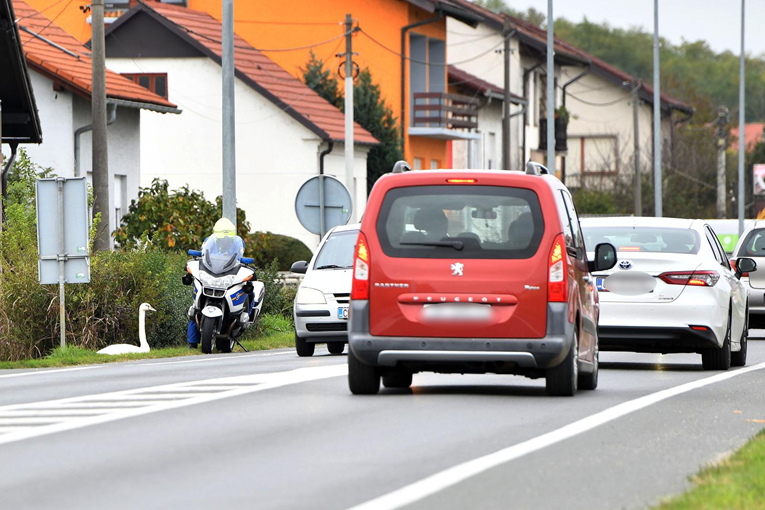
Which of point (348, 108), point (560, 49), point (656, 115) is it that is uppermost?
point (560, 49)

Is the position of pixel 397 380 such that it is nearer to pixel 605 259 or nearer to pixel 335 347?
pixel 605 259

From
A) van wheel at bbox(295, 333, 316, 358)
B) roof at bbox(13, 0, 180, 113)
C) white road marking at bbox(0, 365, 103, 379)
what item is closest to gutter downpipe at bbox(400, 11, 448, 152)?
roof at bbox(13, 0, 180, 113)

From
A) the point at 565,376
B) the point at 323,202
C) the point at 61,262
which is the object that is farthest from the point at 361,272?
the point at 323,202

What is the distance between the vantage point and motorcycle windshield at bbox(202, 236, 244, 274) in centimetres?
2059

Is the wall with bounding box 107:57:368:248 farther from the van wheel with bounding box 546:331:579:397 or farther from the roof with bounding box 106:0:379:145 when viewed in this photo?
the van wheel with bounding box 546:331:579:397

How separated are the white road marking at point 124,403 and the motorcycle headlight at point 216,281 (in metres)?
5.61

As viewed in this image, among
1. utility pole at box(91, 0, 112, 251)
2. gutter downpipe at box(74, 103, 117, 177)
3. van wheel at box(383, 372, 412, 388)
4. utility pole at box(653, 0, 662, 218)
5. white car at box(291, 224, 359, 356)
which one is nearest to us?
van wheel at box(383, 372, 412, 388)

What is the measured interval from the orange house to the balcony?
1.3 inches

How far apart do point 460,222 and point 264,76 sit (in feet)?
115

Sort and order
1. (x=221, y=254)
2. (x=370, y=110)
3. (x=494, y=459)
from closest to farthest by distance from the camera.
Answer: (x=494, y=459)
(x=221, y=254)
(x=370, y=110)

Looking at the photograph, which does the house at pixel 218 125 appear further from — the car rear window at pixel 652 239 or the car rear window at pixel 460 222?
the car rear window at pixel 460 222

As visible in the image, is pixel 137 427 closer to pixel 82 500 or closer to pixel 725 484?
pixel 82 500

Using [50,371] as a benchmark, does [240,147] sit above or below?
above

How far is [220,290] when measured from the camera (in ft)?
67.1
